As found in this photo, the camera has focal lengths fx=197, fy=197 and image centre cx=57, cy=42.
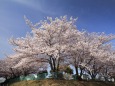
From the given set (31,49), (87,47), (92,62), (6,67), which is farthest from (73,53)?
(6,67)

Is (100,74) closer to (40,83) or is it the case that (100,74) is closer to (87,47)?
(87,47)

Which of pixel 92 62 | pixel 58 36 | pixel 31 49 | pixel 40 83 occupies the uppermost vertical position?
pixel 58 36

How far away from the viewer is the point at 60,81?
75.7ft

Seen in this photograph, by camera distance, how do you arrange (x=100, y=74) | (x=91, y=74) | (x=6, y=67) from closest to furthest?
(x=91, y=74) → (x=100, y=74) → (x=6, y=67)

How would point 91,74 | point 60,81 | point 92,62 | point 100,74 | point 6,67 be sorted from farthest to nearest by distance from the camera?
point 6,67
point 100,74
point 91,74
point 92,62
point 60,81

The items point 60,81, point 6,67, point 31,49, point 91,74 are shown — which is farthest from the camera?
point 6,67

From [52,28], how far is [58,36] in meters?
1.36

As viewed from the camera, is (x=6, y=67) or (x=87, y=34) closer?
(x=87, y=34)

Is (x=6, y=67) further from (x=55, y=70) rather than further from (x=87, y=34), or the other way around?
(x=87, y=34)

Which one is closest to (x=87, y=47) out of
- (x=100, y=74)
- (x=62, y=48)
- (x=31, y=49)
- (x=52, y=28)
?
(x=62, y=48)

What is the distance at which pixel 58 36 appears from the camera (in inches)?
1032

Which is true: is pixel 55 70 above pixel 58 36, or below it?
below

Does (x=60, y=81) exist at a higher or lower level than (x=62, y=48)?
lower

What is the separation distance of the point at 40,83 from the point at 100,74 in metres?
13.4
